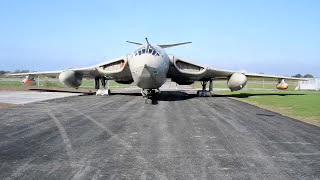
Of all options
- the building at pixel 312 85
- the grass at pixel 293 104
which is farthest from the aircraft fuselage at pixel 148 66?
the building at pixel 312 85

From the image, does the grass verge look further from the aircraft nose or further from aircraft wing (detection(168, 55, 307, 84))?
the aircraft nose

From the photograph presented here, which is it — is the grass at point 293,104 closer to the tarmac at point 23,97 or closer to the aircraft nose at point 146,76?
the aircraft nose at point 146,76

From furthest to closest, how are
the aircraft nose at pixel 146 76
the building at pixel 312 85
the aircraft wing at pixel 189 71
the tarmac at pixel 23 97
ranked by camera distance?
1. the building at pixel 312 85
2. the aircraft wing at pixel 189 71
3. the tarmac at pixel 23 97
4. the aircraft nose at pixel 146 76

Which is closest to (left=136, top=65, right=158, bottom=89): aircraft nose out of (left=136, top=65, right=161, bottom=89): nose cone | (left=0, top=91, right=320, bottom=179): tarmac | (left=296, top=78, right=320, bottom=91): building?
(left=136, top=65, right=161, bottom=89): nose cone

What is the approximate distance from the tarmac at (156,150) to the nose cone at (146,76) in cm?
718

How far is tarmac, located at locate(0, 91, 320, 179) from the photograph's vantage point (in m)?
4.82

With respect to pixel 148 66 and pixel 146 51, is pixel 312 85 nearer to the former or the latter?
pixel 146 51

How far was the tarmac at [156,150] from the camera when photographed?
482 centimetres

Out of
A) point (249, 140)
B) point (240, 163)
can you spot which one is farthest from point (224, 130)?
point (240, 163)

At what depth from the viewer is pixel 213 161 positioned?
554cm

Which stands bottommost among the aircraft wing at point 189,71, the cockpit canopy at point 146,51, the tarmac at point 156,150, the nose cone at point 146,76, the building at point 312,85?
the tarmac at point 156,150

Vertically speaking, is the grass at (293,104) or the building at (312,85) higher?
the building at (312,85)

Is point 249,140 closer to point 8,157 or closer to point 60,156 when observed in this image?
point 60,156

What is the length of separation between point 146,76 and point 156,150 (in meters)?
11.1
